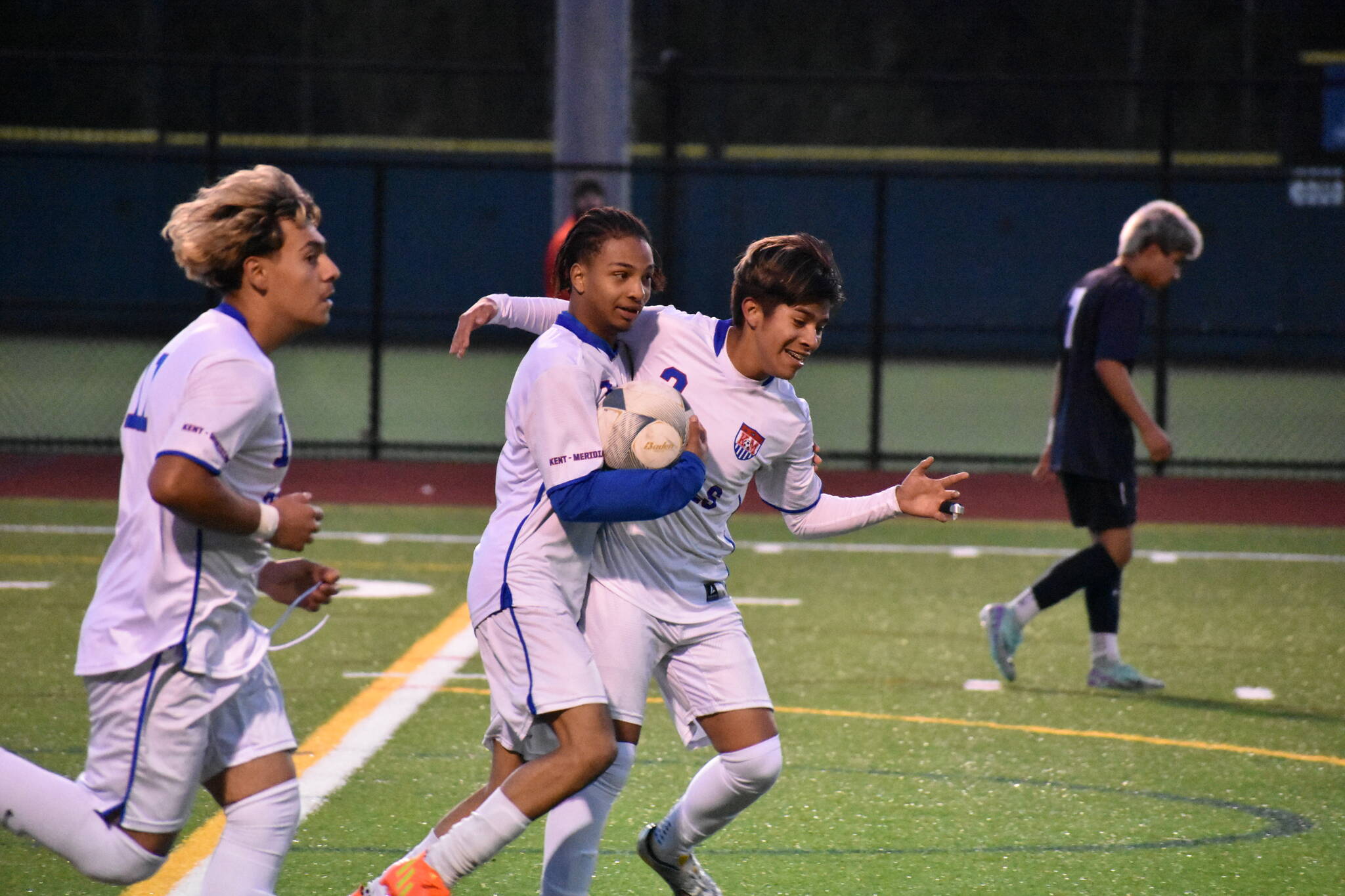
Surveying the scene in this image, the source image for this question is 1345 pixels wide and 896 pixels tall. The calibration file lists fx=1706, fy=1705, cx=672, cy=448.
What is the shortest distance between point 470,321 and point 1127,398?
353cm

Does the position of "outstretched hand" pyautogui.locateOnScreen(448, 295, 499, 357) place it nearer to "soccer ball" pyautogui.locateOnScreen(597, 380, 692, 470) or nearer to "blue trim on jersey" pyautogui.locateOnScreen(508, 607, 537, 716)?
"soccer ball" pyautogui.locateOnScreen(597, 380, 692, 470)

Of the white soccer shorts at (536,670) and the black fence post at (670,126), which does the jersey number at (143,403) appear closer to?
the white soccer shorts at (536,670)

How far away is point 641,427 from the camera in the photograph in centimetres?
402

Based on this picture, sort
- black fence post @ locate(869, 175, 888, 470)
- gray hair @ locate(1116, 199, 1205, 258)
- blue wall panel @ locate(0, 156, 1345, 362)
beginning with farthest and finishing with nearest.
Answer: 1. blue wall panel @ locate(0, 156, 1345, 362)
2. black fence post @ locate(869, 175, 888, 470)
3. gray hair @ locate(1116, 199, 1205, 258)

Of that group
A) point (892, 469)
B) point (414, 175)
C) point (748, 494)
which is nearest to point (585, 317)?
point (748, 494)

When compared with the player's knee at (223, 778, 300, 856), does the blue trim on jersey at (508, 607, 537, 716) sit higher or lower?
higher

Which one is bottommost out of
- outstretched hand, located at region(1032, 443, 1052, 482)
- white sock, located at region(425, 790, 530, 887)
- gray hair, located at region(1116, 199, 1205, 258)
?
white sock, located at region(425, 790, 530, 887)

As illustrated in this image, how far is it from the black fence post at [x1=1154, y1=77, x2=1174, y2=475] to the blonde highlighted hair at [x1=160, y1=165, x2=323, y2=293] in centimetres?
1245

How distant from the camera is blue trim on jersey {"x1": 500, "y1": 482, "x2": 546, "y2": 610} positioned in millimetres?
4078

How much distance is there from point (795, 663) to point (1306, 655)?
250 cm

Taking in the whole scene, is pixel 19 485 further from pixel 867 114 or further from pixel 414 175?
pixel 867 114

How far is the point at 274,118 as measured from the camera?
116 ft

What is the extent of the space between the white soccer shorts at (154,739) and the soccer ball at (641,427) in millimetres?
1002

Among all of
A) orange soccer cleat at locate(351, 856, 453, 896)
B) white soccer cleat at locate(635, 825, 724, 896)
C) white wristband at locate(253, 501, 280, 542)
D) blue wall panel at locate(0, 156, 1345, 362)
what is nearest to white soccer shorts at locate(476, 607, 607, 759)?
orange soccer cleat at locate(351, 856, 453, 896)
